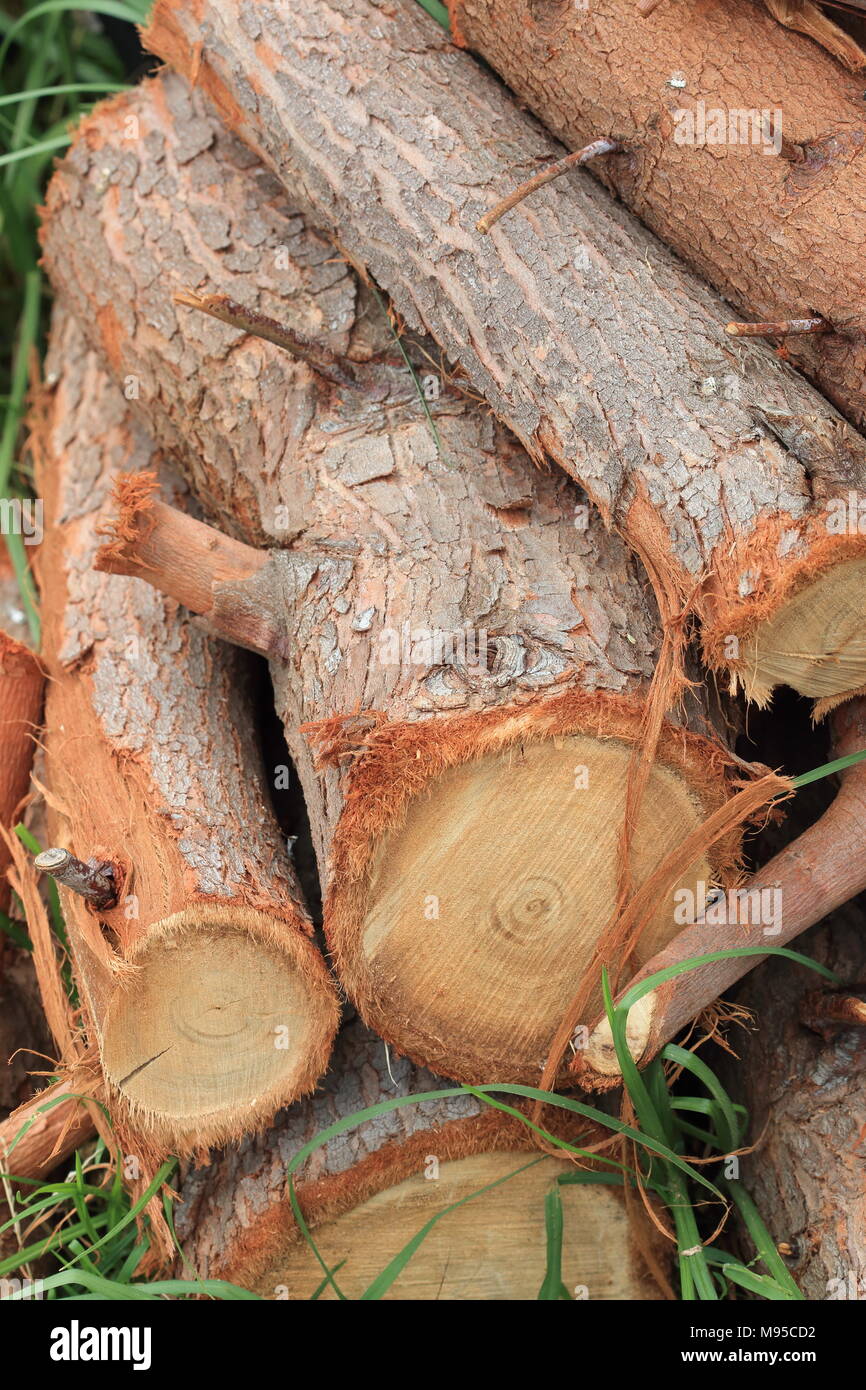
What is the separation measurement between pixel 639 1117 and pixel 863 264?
134 cm

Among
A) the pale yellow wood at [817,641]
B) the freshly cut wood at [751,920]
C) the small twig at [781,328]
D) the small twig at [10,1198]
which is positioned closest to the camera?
the pale yellow wood at [817,641]

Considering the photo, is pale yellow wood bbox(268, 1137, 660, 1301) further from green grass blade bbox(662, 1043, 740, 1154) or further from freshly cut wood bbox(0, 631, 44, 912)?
freshly cut wood bbox(0, 631, 44, 912)

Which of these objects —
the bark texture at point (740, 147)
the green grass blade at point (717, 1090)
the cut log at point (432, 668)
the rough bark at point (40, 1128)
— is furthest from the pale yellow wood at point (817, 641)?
the rough bark at point (40, 1128)

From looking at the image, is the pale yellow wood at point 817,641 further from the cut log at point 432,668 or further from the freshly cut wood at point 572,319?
the cut log at point 432,668

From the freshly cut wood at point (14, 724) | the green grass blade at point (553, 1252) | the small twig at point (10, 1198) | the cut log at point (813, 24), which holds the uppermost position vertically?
the cut log at point (813, 24)

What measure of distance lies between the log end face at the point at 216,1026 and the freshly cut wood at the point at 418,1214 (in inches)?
5.3

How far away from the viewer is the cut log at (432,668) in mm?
1622

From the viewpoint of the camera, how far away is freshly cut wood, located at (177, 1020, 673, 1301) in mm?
1802

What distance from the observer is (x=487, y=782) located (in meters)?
1.62

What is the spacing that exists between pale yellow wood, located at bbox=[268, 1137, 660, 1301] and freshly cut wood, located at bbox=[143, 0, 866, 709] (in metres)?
0.87

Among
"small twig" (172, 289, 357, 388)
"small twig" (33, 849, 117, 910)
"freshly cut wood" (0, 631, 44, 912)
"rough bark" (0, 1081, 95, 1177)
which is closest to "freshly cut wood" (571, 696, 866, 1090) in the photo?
"small twig" (33, 849, 117, 910)

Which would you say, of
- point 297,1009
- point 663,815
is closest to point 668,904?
point 663,815

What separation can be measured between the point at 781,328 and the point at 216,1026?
1.37 metres
